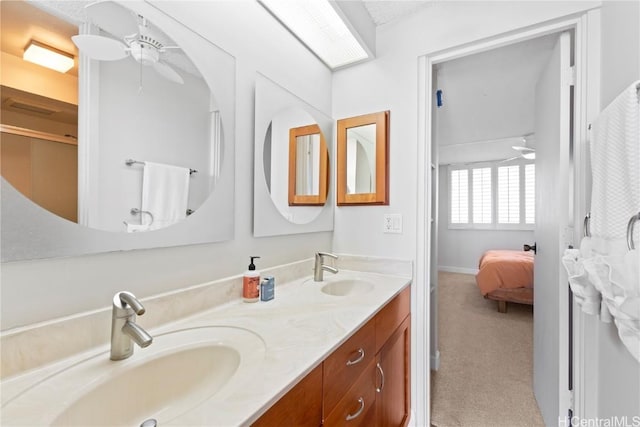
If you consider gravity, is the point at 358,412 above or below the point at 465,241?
below

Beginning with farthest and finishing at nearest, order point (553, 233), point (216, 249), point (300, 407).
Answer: point (553, 233) < point (216, 249) < point (300, 407)

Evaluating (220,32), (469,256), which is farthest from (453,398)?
(469,256)

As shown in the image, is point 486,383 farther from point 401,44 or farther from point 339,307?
point 401,44

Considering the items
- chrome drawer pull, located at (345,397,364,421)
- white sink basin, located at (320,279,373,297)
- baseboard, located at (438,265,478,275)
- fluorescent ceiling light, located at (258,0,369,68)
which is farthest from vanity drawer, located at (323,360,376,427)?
baseboard, located at (438,265,478,275)

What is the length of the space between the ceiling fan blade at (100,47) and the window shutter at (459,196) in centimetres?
581

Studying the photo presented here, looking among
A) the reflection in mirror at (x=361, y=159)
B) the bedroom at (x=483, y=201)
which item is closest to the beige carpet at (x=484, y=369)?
the bedroom at (x=483, y=201)

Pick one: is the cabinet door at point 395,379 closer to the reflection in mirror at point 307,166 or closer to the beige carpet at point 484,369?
the beige carpet at point 484,369

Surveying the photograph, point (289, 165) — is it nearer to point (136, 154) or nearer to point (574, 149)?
point (136, 154)

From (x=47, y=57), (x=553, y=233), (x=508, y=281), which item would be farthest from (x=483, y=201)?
(x=47, y=57)

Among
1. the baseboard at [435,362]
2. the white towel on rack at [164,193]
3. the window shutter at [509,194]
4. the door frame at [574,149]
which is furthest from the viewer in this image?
the window shutter at [509,194]

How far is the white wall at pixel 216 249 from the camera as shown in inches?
25.4

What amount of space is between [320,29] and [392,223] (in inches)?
46.5

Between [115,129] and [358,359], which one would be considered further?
[358,359]

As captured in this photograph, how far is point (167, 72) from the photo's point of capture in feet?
3.01
